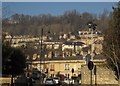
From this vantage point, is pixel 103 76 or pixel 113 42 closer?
pixel 113 42

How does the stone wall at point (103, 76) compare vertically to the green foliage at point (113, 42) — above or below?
below

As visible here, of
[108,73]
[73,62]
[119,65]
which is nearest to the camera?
[119,65]

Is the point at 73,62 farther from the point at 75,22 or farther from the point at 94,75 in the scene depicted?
the point at 94,75

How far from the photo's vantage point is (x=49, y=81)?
4478 cm

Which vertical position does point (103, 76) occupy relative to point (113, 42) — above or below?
below

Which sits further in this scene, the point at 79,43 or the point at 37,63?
the point at 79,43

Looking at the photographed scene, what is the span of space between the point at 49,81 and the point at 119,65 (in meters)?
12.4

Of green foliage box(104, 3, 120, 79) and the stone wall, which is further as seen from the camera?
the stone wall

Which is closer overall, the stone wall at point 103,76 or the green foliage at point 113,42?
the green foliage at point 113,42

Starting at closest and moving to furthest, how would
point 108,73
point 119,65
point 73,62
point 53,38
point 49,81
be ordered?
point 119,65, point 108,73, point 49,81, point 73,62, point 53,38

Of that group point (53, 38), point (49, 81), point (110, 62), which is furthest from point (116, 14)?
point (53, 38)

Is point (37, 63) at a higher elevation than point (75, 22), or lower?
lower

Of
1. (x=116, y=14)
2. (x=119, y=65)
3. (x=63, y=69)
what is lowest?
(x=63, y=69)

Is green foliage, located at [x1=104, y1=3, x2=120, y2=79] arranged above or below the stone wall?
above
